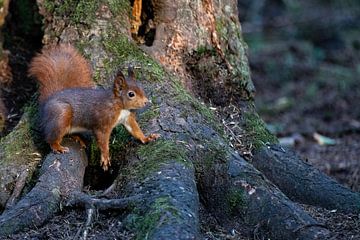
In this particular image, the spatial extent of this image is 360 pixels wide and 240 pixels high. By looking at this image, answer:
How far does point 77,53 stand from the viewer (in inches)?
191

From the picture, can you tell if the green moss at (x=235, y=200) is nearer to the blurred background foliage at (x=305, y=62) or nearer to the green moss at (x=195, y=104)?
the green moss at (x=195, y=104)

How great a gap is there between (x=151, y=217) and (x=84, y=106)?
116 cm

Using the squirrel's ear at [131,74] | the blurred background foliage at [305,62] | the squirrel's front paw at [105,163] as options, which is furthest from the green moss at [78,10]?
the blurred background foliage at [305,62]

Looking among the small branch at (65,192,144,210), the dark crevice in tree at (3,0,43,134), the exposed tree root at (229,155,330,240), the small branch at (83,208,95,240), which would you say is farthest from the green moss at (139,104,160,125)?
the dark crevice in tree at (3,0,43,134)

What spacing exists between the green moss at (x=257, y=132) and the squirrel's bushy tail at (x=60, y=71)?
1136 mm

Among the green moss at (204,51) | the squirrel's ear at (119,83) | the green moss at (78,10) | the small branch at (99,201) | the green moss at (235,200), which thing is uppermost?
the green moss at (78,10)

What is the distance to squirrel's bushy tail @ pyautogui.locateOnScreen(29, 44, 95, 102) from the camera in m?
4.77

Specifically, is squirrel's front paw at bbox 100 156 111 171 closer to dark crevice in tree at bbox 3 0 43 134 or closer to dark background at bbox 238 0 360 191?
dark crevice in tree at bbox 3 0 43 134

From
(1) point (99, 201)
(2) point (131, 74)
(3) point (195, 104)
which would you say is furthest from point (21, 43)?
(1) point (99, 201)

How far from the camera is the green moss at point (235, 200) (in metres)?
4.12

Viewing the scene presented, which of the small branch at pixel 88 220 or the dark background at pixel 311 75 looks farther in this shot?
the dark background at pixel 311 75

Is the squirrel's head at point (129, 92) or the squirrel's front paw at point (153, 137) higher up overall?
the squirrel's head at point (129, 92)

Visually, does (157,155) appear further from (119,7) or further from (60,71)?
(119,7)

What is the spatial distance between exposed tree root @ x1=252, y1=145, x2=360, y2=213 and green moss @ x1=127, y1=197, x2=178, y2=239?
1.19 m
